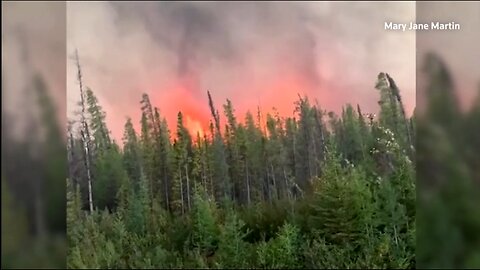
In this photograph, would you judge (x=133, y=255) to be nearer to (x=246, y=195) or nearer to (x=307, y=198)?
(x=246, y=195)

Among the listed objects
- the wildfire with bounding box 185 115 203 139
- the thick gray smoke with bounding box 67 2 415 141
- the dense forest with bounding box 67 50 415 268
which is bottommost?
the dense forest with bounding box 67 50 415 268

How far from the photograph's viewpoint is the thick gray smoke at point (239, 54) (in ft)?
15.1

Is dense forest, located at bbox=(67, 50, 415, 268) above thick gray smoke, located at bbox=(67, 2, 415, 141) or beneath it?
beneath

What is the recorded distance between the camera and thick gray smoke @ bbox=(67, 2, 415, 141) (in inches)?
181

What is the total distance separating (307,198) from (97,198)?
135 cm

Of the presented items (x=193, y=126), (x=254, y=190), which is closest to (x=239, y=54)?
(x=193, y=126)

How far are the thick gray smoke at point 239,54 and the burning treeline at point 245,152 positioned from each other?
0.28ft

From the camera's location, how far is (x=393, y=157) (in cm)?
471

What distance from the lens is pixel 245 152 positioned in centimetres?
471

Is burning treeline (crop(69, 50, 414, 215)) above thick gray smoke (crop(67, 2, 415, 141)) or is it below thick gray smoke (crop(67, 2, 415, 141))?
below

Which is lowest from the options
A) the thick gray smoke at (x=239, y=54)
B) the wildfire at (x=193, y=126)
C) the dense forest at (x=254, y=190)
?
the dense forest at (x=254, y=190)

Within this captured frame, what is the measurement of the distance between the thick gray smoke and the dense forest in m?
0.08

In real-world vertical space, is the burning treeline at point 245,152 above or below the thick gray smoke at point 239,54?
below

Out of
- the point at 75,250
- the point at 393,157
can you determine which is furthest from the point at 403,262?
the point at 75,250
